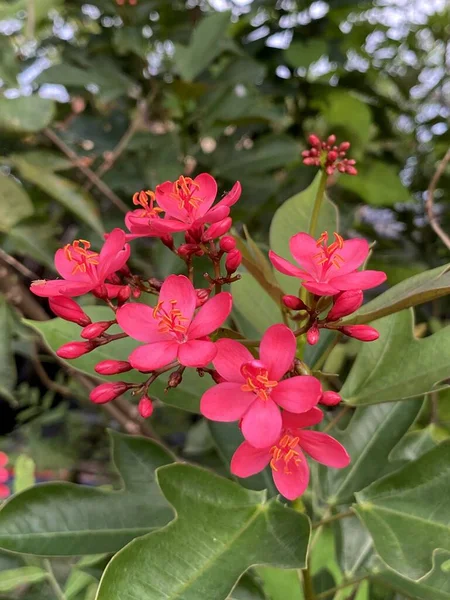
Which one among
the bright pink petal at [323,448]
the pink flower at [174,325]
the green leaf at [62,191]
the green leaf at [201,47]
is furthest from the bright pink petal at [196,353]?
the green leaf at [201,47]

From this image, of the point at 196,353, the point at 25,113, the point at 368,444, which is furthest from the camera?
the point at 25,113

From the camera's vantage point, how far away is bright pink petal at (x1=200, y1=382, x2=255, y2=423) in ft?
1.29

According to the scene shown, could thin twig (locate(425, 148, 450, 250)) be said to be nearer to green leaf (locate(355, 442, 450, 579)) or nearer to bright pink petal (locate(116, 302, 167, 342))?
green leaf (locate(355, 442, 450, 579))

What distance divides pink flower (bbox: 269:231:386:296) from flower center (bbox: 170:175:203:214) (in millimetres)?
86

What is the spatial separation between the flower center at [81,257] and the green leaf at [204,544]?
0.58 feet

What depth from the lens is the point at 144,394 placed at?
43 centimetres

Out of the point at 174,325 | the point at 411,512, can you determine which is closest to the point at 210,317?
the point at 174,325

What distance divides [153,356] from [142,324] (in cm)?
4

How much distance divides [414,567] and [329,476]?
0.20 metres

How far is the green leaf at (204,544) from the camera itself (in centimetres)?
39

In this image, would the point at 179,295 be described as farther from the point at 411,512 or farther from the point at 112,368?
the point at 411,512

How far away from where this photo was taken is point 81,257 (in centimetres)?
45

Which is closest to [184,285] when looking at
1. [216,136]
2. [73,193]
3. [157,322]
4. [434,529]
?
[157,322]

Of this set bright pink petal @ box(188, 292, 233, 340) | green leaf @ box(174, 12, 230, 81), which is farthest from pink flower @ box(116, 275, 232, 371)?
green leaf @ box(174, 12, 230, 81)
